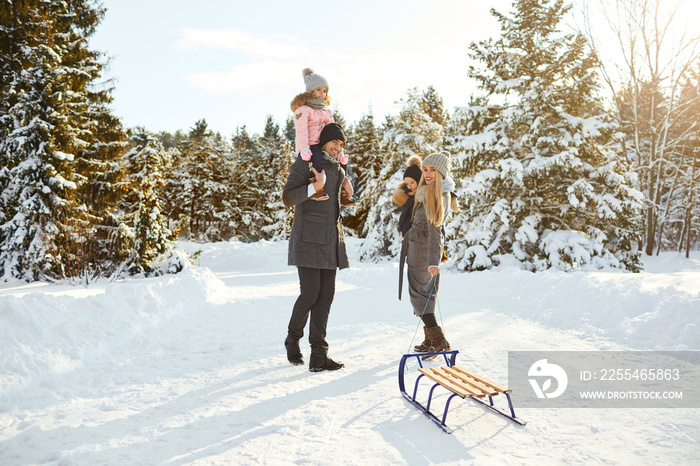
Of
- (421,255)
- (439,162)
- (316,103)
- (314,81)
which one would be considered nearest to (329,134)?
(316,103)

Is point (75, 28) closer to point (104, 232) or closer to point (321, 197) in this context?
point (104, 232)

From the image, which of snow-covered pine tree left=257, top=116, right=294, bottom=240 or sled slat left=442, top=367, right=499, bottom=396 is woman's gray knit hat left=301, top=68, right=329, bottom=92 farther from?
snow-covered pine tree left=257, top=116, right=294, bottom=240

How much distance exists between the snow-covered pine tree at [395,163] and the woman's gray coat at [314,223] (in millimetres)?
19174

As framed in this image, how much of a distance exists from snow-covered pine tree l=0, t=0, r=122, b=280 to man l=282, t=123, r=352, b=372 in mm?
10031

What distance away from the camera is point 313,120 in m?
4.83

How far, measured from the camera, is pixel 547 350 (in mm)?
5617

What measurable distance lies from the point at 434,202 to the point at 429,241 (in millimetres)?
457

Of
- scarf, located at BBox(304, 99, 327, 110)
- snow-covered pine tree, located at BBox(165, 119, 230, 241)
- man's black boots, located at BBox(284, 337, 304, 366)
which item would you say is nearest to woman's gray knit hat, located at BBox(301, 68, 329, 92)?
scarf, located at BBox(304, 99, 327, 110)

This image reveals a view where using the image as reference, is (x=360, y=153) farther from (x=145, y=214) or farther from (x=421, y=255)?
(x=421, y=255)

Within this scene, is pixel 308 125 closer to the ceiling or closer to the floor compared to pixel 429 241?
closer to the ceiling

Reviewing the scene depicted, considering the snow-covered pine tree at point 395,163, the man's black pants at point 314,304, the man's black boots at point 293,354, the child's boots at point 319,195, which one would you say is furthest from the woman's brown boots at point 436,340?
the snow-covered pine tree at point 395,163

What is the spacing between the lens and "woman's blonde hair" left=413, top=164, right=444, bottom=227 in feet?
17.1

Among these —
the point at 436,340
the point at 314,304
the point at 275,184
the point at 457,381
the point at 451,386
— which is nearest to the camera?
the point at 451,386

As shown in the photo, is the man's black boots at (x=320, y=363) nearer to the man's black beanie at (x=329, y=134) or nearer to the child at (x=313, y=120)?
the child at (x=313, y=120)
